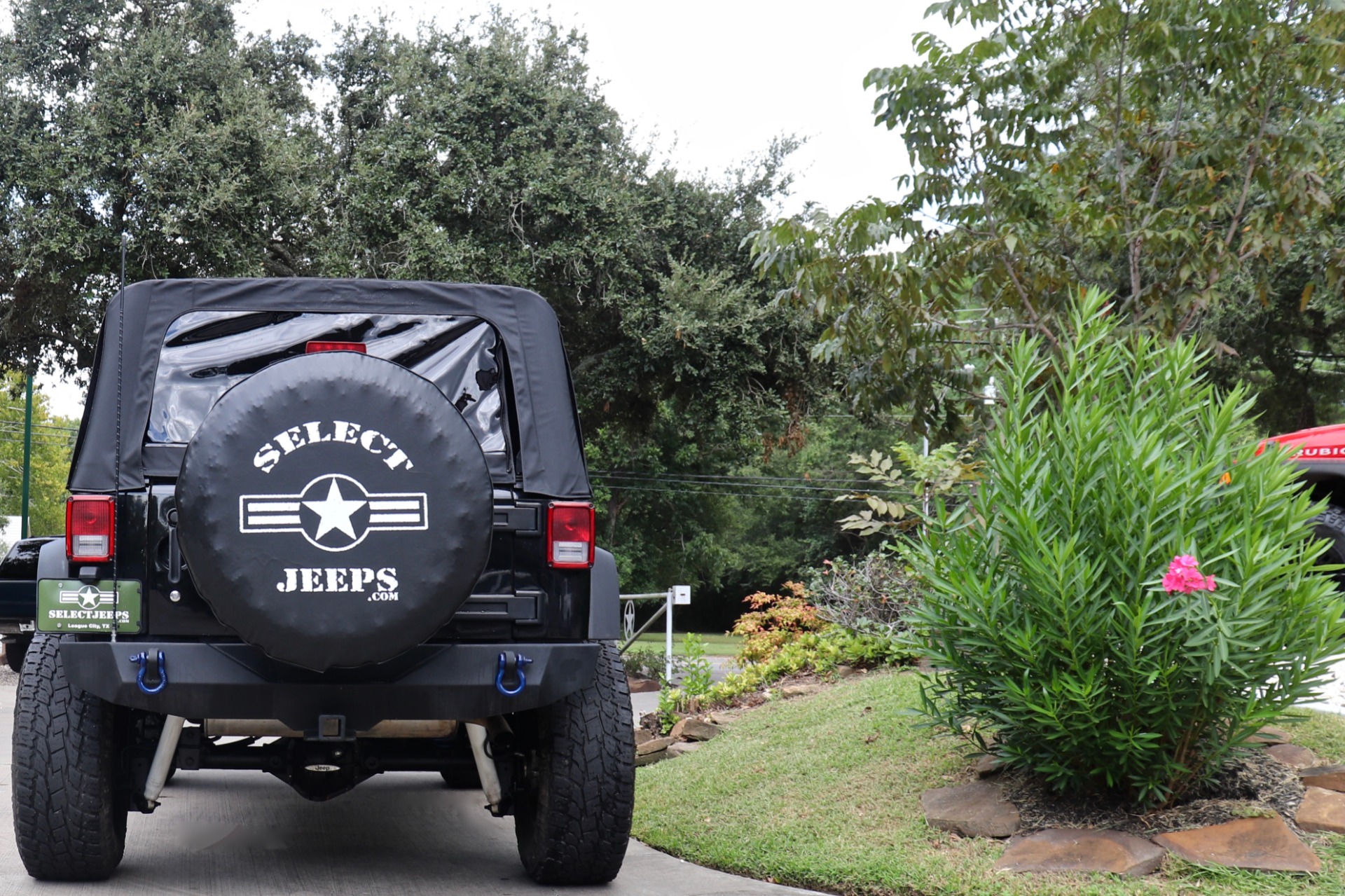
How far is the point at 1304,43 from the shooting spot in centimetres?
660

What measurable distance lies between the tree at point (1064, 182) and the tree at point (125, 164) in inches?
433

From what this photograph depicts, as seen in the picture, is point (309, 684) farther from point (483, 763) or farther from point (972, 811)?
A: point (972, 811)

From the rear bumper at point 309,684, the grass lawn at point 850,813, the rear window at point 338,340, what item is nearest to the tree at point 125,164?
the grass lawn at point 850,813

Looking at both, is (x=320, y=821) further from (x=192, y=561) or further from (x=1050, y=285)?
(x=1050, y=285)

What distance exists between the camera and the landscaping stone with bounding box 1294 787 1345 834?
4.62m

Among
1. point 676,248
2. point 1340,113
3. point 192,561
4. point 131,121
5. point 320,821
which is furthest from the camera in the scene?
point 676,248

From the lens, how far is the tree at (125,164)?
15.9 m

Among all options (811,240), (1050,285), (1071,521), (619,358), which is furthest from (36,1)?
(1071,521)

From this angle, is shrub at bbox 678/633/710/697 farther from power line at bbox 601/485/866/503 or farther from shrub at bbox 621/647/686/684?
power line at bbox 601/485/866/503

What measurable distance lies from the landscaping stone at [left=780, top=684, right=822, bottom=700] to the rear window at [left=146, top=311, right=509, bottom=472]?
4.58 meters

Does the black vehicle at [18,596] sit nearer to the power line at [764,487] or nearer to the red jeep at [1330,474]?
the red jeep at [1330,474]

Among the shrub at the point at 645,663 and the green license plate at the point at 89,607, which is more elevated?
the green license plate at the point at 89,607

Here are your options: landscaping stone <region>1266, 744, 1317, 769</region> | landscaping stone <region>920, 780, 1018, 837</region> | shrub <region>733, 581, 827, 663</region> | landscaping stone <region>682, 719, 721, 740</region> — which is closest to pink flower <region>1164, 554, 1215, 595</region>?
landscaping stone <region>920, 780, 1018, 837</region>

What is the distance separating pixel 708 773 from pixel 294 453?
3698mm
